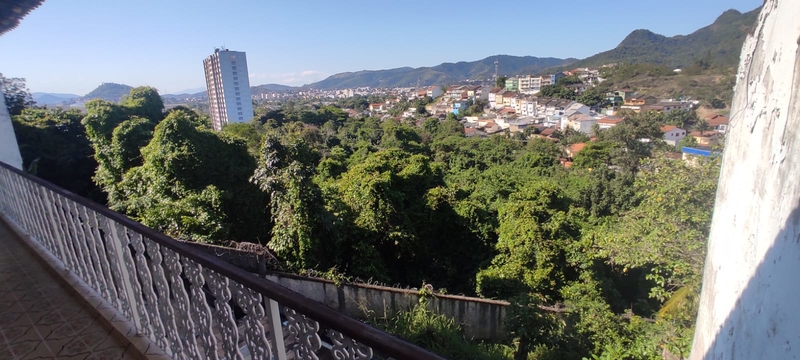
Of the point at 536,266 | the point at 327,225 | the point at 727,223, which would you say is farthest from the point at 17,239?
the point at 536,266

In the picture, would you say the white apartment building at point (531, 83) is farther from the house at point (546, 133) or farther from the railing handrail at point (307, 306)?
the railing handrail at point (307, 306)

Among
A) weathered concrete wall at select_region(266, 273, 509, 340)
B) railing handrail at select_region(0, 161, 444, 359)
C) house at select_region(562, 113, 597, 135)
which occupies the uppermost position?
railing handrail at select_region(0, 161, 444, 359)

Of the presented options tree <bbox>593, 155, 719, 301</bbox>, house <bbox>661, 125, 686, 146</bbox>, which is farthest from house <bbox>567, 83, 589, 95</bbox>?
tree <bbox>593, 155, 719, 301</bbox>

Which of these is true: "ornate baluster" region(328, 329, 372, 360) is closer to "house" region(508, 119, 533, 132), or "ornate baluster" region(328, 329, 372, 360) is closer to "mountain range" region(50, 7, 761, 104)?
"mountain range" region(50, 7, 761, 104)

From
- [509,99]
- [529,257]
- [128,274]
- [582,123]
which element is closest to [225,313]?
[128,274]

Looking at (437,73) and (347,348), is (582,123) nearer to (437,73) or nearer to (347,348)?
(347,348)

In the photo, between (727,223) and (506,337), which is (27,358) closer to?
(727,223)
